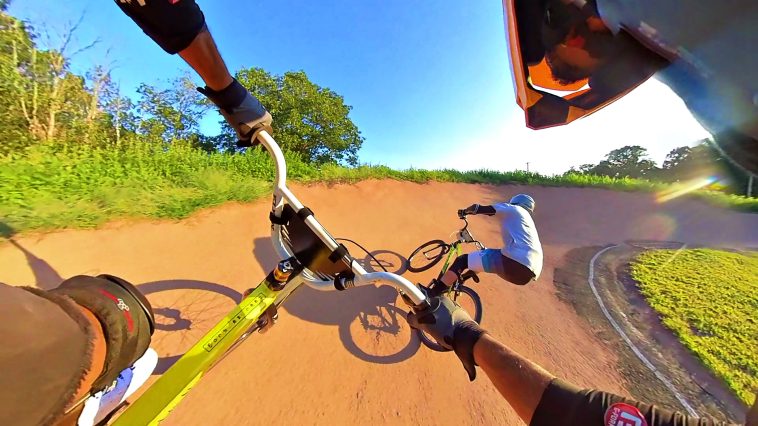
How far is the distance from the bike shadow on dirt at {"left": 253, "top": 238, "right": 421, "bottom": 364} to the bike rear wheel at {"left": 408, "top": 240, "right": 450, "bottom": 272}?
122 centimetres

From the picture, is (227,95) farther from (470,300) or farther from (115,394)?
(470,300)

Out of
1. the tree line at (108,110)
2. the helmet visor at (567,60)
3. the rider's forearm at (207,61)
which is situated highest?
the tree line at (108,110)

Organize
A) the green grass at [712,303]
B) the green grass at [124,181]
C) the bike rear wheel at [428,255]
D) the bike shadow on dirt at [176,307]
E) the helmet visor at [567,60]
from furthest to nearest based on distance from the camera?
the bike rear wheel at [428,255], the green grass at [124,181], the green grass at [712,303], the bike shadow on dirt at [176,307], the helmet visor at [567,60]

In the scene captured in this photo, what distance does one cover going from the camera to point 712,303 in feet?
15.1

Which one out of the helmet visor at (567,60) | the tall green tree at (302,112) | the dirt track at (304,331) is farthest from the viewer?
the tall green tree at (302,112)

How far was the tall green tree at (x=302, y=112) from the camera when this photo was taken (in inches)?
753

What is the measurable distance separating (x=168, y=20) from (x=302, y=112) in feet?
67.2

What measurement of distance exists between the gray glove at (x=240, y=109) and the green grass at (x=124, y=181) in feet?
11.8

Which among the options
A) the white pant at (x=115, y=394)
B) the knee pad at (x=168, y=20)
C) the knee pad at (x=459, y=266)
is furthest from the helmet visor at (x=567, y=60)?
the knee pad at (x=459, y=266)

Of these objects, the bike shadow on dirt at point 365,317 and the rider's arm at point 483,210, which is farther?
the rider's arm at point 483,210

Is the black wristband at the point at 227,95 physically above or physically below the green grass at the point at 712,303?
above

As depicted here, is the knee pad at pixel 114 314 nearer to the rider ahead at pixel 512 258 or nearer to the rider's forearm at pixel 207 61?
the rider's forearm at pixel 207 61

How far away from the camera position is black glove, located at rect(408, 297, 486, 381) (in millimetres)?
1289

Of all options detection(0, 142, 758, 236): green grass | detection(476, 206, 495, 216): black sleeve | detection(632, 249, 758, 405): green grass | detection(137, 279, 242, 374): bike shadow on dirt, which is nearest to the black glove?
detection(137, 279, 242, 374): bike shadow on dirt
